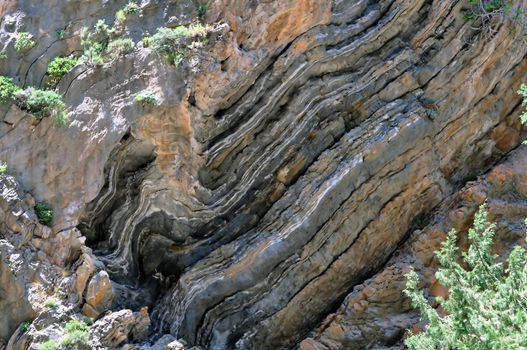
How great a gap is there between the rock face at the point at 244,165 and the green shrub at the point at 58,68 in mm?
169

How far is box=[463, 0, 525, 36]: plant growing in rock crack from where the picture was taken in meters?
12.7

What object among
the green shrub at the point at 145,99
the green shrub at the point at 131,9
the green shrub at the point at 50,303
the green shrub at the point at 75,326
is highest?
the green shrub at the point at 131,9

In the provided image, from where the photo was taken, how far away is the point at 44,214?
10.1 meters

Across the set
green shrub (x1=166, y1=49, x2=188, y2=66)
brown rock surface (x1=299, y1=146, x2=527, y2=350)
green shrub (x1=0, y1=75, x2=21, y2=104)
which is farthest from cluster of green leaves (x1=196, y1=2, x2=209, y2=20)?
brown rock surface (x1=299, y1=146, x2=527, y2=350)

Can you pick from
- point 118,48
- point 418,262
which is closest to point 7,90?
point 118,48

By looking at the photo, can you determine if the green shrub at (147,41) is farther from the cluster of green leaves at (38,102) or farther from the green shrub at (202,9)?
the cluster of green leaves at (38,102)

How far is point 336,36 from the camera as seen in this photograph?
11625mm

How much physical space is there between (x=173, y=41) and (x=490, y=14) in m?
6.07

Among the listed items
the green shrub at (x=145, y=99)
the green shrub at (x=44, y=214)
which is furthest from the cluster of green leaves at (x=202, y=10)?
the green shrub at (x=44, y=214)

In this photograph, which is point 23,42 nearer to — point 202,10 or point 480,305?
point 202,10

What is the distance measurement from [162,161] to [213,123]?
1.04 meters

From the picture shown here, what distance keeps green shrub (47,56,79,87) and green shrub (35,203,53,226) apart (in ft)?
6.81

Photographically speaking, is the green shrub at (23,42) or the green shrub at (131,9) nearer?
the green shrub at (23,42)

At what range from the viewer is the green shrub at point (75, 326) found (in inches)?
373
